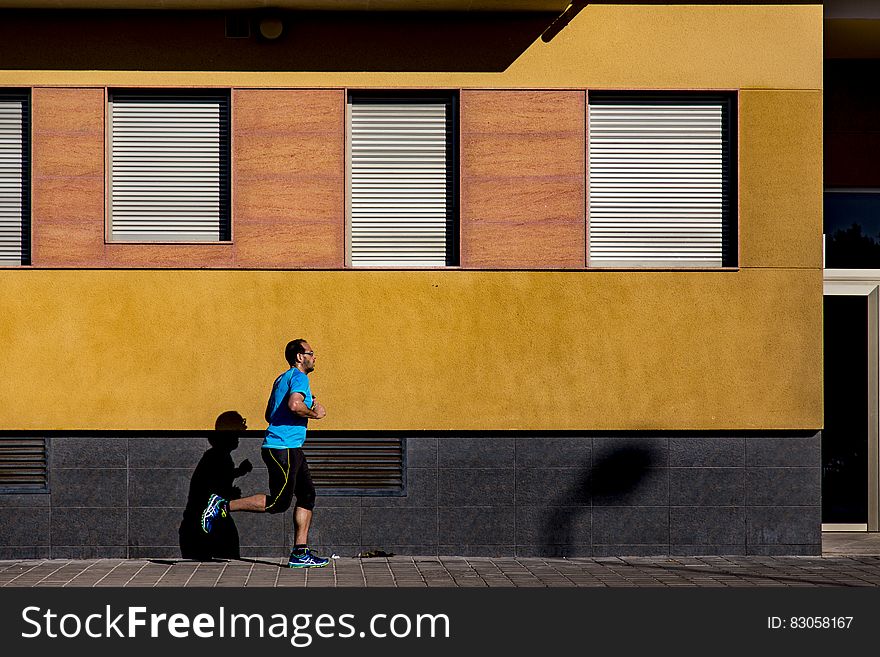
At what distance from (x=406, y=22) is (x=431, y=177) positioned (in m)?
1.43

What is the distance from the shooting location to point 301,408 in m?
10.7

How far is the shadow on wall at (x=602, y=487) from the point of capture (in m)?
11.6

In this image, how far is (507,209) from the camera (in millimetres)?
11664

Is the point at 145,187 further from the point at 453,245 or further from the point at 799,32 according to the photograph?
the point at 799,32

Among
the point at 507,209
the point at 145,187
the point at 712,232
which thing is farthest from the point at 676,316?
the point at 145,187

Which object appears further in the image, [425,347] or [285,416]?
[425,347]

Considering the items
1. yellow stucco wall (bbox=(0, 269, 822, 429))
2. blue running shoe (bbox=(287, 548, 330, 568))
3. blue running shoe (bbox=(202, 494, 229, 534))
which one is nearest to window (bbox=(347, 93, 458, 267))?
yellow stucco wall (bbox=(0, 269, 822, 429))

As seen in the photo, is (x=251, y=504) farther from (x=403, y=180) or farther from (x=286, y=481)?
(x=403, y=180)

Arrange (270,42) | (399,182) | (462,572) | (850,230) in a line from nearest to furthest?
(462,572) < (270,42) < (399,182) < (850,230)

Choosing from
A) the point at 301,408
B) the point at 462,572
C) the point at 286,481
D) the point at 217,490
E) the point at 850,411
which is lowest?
the point at 462,572

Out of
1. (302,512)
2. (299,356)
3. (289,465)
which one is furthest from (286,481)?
(299,356)

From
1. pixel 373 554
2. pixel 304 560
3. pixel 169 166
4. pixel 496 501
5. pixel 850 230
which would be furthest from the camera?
pixel 850 230

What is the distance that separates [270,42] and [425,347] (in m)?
3.11

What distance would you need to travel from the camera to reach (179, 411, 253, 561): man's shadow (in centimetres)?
1145
